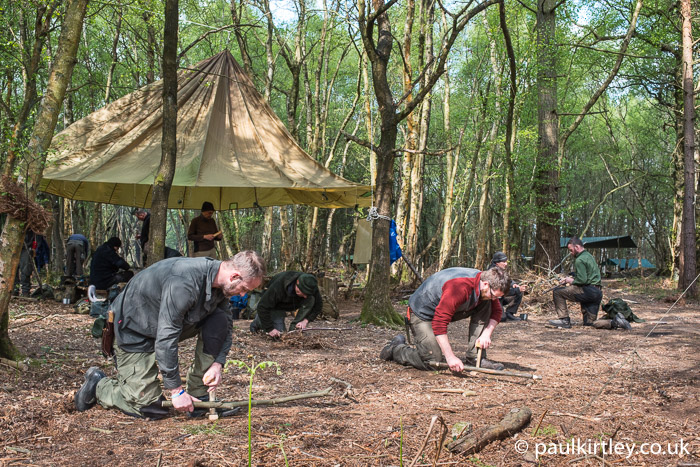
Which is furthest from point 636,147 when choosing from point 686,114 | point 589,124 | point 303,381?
point 303,381

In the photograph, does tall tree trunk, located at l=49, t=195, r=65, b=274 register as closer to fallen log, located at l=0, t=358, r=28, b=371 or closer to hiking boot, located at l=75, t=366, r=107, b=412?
fallen log, located at l=0, t=358, r=28, b=371

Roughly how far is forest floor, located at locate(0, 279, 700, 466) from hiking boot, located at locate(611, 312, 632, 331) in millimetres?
1289

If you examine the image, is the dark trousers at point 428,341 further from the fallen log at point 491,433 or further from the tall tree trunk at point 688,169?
the tall tree trunk at point 688,169

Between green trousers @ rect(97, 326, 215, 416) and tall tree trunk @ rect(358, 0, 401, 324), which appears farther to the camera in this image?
tall tree trunk @ rect(358, 0, 401, 324)

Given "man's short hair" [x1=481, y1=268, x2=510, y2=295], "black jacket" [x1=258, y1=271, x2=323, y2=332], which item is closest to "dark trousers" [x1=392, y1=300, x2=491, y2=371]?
"man's short hair" [x1=481, y1=268, x2=510, y2=295]

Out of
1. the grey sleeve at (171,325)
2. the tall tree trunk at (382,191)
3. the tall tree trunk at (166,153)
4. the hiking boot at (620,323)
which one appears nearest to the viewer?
the grey sleeve at (171,325)

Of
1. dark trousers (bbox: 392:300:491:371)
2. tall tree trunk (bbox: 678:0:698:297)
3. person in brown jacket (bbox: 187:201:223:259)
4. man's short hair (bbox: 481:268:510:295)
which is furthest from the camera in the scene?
tall tree trunk (bbox: 678:0:698:297)

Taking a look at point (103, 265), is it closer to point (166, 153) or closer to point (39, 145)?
point (166, 153)

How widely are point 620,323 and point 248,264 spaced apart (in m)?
6.34

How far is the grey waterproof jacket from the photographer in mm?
2820

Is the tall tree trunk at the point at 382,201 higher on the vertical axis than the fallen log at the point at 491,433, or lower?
higher

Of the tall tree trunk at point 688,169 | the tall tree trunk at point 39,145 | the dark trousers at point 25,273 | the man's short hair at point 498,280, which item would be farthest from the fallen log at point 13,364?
the tall tree trunk at point 688,169

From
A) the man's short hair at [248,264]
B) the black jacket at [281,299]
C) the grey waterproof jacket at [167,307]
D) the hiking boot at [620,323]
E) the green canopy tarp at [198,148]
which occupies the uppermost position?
the green canopy tarp at [198,148]

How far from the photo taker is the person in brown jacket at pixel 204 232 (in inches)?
320
